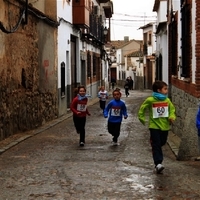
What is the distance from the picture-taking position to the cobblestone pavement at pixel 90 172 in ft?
22.5

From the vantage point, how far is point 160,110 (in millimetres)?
8438

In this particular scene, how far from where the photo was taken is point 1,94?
12.4 metres

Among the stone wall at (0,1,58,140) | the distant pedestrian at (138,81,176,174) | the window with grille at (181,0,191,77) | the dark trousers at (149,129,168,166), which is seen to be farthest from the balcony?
the dark trousers at (149,129,168,166)

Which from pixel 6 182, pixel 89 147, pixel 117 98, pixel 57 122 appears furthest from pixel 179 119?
pixel 6 182

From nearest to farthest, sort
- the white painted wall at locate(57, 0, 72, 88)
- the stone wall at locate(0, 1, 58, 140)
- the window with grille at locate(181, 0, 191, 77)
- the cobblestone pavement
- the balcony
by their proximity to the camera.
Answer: the cobblestone pavement
the window with grille at locate(181, 0, 191, 77)
the stone wall at locate(0, 1, 58, 140)
the white painted wall at locate(57, 0, 72, 88)
the balcony

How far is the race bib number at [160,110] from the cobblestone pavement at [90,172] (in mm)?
914

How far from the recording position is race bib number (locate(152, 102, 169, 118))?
8430 mm

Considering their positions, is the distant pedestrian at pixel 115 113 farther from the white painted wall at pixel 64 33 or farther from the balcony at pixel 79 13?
the balcony at pixel 79 13

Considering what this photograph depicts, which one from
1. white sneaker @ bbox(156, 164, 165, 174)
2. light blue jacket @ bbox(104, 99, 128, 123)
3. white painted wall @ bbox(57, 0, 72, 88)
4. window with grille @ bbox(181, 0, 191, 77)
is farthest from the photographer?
white painted wall @ bbox(57, 0, 72, 88)

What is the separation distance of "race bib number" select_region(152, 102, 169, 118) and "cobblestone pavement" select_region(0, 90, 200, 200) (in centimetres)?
91

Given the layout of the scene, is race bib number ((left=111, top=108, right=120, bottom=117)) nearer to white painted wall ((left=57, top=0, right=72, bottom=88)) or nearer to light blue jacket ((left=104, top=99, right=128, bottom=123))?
light blue jacket ((left=104, top=99, right=128, bottom=123))

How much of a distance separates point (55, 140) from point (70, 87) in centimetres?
1104

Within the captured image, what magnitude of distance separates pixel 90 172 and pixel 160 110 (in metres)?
1.50

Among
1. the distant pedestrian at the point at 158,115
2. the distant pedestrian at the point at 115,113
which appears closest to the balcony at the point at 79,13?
the distant pedestrian at the point at 115,113
